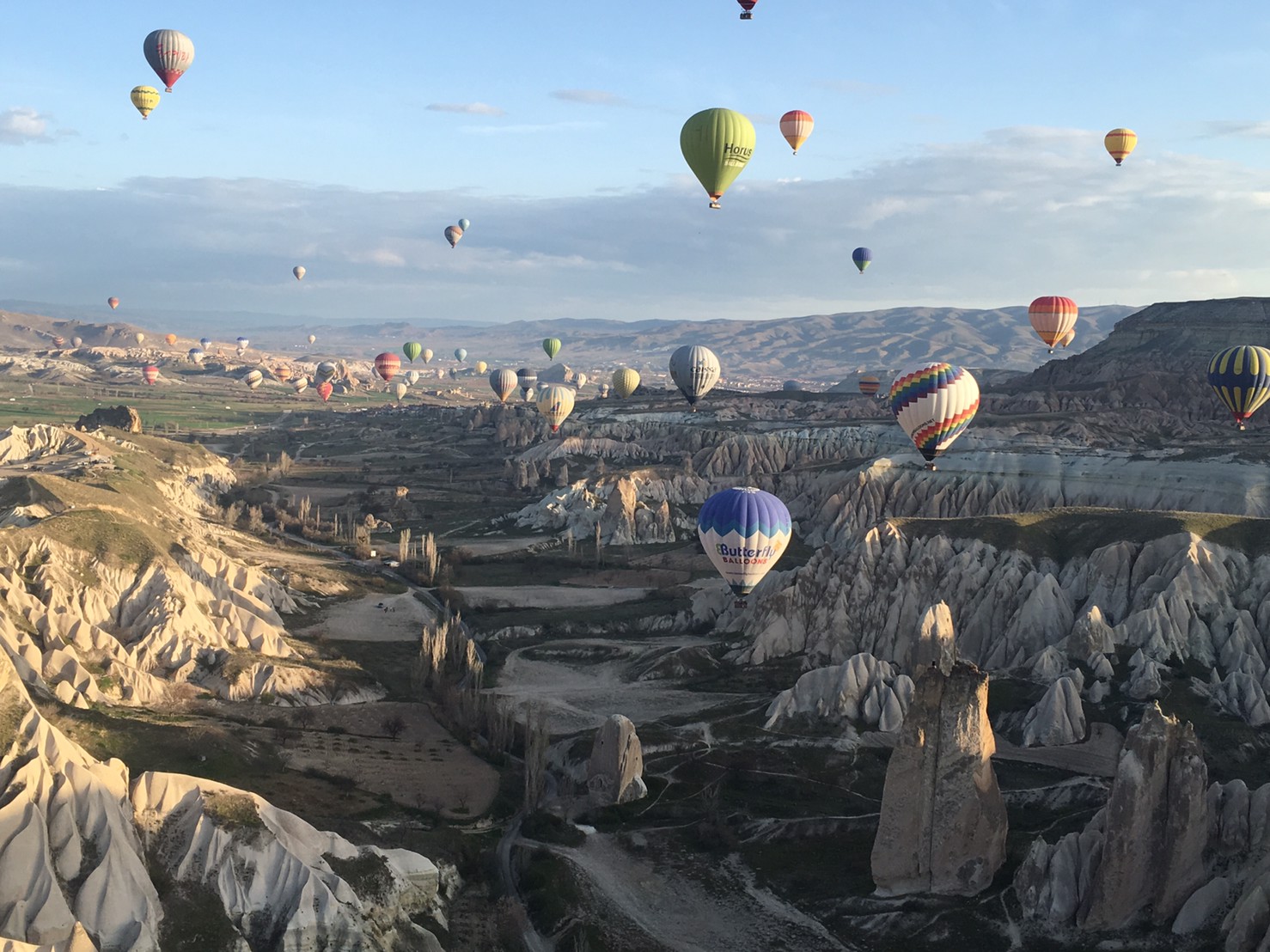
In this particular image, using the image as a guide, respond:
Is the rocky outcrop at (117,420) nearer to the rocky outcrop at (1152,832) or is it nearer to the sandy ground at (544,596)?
the sandy ground at (544,596)

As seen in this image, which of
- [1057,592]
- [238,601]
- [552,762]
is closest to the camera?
[552,762]

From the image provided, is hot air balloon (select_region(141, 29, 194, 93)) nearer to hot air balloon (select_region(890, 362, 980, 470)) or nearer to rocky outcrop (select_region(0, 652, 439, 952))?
hot air balloon (select_region(890, 362, 980, 470))

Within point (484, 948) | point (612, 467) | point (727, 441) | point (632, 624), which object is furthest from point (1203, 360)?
point (484, 948)

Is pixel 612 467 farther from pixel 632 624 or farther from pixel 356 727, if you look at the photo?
pixel 356 727

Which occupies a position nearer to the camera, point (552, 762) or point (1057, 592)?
point (552, 762)

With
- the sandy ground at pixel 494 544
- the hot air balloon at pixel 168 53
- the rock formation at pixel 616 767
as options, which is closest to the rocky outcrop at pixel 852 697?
the rock formation at pixel 616 767

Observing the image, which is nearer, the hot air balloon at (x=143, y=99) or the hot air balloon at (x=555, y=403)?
the hot air balloon at (x=143, y=99)
